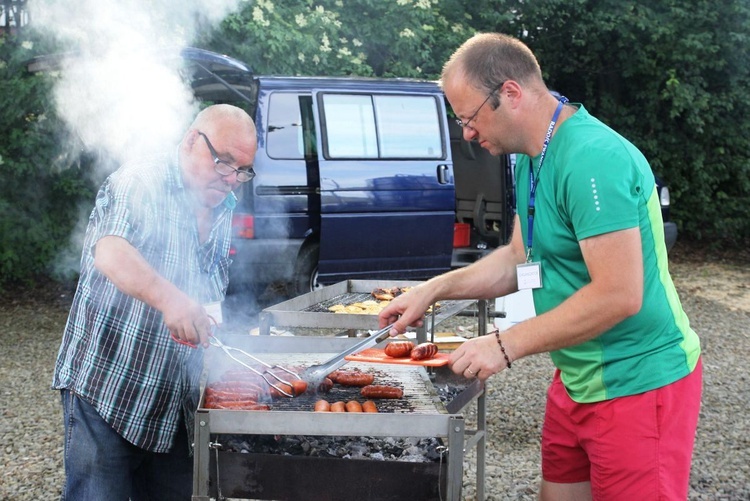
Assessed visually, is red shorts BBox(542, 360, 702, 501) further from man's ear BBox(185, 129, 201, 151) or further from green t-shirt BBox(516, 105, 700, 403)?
man's ear BBox(185, 129, 201, 151)

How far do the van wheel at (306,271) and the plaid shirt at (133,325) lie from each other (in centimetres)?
488

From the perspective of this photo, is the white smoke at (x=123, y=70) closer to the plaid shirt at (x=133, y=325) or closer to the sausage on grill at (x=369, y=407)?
the plaid shirt at (x=133, y=325)

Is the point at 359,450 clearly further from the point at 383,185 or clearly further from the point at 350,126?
the point at 350,126

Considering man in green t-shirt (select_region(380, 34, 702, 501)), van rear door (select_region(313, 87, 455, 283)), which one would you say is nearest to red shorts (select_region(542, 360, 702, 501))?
man in green t-shirt (select_region(380, 34, 702, 501))

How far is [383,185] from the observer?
25.8 feet

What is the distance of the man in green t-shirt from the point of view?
7.27 feet

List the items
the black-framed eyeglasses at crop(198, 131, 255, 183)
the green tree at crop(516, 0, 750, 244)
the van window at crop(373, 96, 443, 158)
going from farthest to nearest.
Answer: the green tree at crop(516, 0, 750, 244)
the van window at crop(373, 96, 443, 158)
the black-framed eyeglasses at crop(198, 131, 255, 183)

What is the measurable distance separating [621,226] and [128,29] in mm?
7072

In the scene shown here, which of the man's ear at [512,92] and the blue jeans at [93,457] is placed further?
the blue jeans at [93,457]

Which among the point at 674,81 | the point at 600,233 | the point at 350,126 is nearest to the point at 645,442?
the point at 600,233

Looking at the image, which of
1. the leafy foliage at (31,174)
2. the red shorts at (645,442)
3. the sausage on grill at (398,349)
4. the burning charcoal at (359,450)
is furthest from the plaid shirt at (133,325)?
the leafy foliage at (31,174)

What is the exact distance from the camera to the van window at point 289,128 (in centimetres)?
743

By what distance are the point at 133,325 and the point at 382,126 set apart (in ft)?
18.2

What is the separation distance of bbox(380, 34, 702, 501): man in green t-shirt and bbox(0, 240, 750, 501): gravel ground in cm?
235
